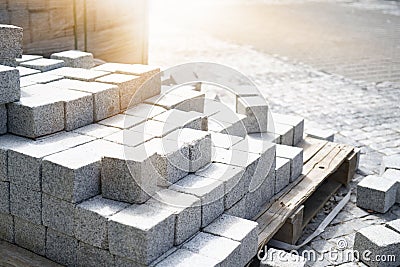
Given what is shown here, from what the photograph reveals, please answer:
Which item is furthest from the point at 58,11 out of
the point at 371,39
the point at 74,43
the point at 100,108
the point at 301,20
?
the point at 301,20

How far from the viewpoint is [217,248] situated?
4.61m

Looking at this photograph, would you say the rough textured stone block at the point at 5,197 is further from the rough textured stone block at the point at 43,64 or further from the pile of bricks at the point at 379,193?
the pile of bricks at the point at 379,193

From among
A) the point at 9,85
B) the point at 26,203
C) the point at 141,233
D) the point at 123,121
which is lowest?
the point at 26,203

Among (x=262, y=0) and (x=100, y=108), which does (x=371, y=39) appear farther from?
(x=100, y=108)

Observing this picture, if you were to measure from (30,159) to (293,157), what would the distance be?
A: 10.2 feet

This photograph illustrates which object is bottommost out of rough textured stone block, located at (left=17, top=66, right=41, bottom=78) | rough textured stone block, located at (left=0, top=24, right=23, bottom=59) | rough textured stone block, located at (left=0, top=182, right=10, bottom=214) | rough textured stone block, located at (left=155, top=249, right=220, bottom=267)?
rough textured stone block, located at (left=155, top=249, right=220, bottom=267)

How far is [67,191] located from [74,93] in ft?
4.42

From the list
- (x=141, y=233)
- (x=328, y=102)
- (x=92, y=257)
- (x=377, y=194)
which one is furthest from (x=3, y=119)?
(x=328, y=102)

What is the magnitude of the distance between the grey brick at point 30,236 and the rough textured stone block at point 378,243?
3.09m

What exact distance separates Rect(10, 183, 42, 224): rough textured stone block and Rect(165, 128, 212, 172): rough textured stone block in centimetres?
131

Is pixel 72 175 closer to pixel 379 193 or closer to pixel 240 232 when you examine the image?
pixel 240 232

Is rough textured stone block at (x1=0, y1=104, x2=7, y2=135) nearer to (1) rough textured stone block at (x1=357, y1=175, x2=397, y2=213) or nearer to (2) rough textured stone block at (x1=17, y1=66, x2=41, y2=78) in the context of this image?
(2) rough textured stone block at (x1=17, y1=66, x2=41, y2=78)

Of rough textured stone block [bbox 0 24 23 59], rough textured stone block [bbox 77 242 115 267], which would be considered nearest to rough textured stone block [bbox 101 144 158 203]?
rough textured stone block [bbox 77 242 115 267]

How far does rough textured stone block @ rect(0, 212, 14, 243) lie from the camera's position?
5.10 metres
